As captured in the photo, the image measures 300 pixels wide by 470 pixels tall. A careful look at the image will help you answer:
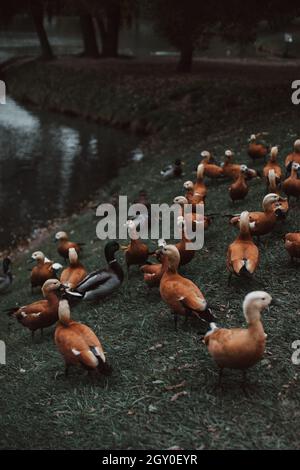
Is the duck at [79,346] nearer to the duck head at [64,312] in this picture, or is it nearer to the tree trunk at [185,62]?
the duck head at [64,312]

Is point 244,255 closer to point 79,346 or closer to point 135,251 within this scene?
point 135,251

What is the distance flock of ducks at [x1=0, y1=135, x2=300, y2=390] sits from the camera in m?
6.21

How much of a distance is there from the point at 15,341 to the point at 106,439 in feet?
12.5

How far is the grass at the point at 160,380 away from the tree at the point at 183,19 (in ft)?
57.0

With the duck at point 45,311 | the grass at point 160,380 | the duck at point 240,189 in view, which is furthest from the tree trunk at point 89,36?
the duck at point 45,311

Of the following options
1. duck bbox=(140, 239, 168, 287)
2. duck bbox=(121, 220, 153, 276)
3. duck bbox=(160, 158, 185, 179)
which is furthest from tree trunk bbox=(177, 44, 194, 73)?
duck bbox=(140, 239, 168, 287)

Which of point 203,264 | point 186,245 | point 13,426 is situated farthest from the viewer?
point 203,264

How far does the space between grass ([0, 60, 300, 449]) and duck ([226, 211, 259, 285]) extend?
0.56 metres

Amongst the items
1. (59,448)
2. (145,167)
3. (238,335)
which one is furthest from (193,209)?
(145,167)

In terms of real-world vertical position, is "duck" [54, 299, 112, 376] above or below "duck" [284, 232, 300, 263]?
below

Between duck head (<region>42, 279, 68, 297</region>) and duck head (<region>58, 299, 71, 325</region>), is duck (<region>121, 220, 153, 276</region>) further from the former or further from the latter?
duck head (<region>58, 299, 71, 325</region>)

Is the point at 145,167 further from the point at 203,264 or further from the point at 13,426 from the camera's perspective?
the point at 13,426

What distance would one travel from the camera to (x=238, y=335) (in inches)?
244

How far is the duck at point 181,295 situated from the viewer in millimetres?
7402
